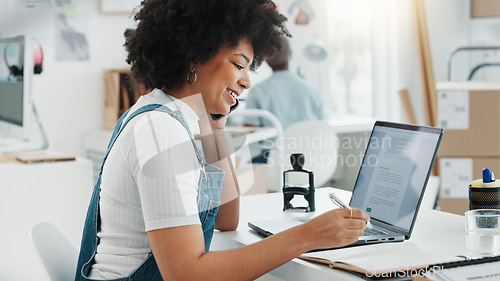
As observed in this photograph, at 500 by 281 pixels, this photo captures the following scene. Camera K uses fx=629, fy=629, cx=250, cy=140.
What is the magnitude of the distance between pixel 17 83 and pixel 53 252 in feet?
4.74

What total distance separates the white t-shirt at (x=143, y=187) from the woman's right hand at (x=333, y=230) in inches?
8.4

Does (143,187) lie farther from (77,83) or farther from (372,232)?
(77,83)

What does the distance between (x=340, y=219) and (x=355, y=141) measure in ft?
9.76

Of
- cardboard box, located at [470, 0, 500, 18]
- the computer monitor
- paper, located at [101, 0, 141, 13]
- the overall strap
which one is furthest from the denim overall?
cardboard box, located at [470, 0, 500, 18]

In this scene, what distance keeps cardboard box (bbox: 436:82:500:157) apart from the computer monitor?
1782 millimetres

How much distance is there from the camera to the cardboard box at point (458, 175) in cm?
285

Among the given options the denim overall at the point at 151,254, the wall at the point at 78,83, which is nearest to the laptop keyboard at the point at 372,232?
the denim overall at the point at 151,254

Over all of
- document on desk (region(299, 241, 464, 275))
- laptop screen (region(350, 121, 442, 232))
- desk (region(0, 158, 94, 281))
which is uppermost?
laptop screen (region(350, 121, 442, 232))

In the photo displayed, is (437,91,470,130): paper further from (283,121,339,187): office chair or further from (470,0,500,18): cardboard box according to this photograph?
(470,0,500,18): cardboard box

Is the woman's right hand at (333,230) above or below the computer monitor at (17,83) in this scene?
below

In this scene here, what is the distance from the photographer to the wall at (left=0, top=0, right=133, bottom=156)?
3469 mm

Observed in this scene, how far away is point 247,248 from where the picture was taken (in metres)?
1.13

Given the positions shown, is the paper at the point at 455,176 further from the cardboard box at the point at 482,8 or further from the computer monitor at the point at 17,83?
the computer monitor at the point at 17,83

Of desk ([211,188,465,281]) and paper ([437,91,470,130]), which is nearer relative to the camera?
desk ([211,188,465,281])
